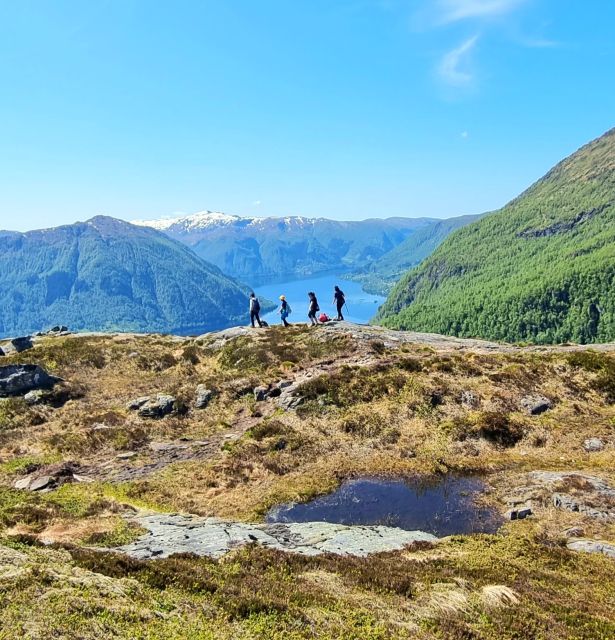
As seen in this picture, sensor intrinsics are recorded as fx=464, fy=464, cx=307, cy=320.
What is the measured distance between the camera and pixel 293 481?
22281 mm

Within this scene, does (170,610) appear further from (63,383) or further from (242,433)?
(63,383)

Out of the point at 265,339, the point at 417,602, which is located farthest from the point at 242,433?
the point at 417,602

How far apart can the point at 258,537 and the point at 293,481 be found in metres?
6.98

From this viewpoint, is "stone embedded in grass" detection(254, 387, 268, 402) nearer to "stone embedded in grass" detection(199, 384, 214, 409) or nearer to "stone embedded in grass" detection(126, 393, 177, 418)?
"stone embedded in grass" detection(199, 384, 214, 409)

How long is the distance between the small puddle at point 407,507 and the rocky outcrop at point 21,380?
24836 millimetres

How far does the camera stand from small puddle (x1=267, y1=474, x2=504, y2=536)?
17.8 m

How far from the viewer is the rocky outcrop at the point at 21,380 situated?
34438mm

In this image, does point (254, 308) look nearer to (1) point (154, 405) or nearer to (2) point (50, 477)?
(1) point (154, 405)

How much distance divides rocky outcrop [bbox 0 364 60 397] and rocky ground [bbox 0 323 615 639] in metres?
0.12

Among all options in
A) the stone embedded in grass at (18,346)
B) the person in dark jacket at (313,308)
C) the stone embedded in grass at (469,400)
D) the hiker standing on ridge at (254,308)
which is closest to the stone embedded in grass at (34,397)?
the stone embedded in grass at (18,346)

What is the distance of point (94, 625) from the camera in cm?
792

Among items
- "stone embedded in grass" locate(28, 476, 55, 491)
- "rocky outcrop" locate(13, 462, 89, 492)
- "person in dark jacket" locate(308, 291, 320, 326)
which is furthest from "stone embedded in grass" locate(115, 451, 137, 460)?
"person in dark jacket" locate(308, 291, 320, 326)

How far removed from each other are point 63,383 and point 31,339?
896 inches

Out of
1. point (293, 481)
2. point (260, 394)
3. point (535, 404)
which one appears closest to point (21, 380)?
point (260, 394)
